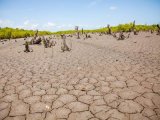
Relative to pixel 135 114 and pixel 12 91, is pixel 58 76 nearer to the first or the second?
pixel 12 91

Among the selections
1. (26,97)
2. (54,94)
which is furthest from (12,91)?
(54,94)

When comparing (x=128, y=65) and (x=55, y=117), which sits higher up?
(x=128, y=65)

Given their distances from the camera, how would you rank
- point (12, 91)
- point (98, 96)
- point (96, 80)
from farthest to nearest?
point (96, 80)
point (12, 91)
point (98, 96)

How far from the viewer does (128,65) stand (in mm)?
5625

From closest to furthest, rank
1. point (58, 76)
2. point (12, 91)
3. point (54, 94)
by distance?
point (54, 94) < point (12, 91) < point (58, 76)

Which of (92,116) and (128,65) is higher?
(128,65)

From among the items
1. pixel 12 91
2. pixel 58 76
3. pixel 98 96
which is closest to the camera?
pixel 98 96

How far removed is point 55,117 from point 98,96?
1.11 meters

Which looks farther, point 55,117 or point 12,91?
point 12,91

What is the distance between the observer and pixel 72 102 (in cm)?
329

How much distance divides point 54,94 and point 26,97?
2.11 feet

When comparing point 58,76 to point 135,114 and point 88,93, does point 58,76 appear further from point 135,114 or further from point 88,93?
point 135,114

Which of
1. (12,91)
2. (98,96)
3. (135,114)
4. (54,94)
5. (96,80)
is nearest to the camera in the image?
(135,114)

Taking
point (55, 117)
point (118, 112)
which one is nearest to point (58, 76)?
point (55, 117)
